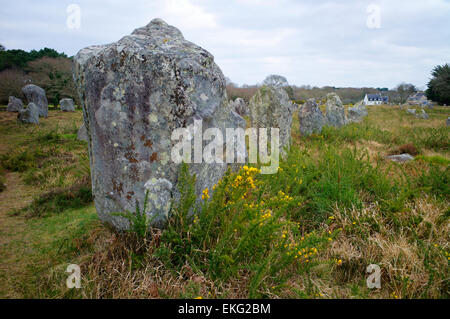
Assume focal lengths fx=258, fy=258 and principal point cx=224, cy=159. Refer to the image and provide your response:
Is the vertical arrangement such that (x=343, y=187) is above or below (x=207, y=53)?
below

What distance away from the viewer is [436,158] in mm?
6336

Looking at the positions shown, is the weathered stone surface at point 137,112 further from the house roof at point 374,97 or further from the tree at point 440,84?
the house roof at point 374,97

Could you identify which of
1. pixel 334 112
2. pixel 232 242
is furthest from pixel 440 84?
pixel 232 242

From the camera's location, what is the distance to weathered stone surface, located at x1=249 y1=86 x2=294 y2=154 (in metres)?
8.22

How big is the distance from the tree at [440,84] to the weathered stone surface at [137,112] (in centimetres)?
3739

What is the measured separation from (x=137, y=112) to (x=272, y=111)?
5942mm

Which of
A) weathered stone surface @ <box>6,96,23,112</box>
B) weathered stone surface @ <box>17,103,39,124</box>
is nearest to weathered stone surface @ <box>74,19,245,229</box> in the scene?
weathered stone surface @ <box>17,103,39,124</box>

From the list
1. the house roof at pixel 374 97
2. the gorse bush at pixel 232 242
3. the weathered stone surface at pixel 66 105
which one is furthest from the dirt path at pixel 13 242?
the house roof at pixel 374 97

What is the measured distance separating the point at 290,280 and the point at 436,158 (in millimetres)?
6001

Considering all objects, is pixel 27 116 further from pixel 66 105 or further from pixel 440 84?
pixel 440 84

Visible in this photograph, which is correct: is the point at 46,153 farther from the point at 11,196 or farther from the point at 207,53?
the point at 207,53

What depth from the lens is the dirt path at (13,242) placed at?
268 cm

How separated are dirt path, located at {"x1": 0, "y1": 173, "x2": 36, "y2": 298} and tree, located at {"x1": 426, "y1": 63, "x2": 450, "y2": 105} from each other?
1535 inches
